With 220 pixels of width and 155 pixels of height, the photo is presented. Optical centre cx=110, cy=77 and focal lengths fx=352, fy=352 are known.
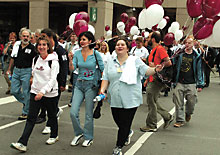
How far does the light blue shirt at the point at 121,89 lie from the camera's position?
16.8 feet

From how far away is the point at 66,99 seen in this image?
33.4 ft

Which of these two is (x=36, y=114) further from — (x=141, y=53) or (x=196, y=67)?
(x=141, y=53)

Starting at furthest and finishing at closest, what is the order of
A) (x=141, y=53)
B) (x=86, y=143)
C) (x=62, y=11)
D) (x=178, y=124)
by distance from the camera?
1. (x=62, y=11)
2. (x=141, y=53)
3. (x=178, y=124)
4. (x=86, y=143)

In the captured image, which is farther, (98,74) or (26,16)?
(26,16)

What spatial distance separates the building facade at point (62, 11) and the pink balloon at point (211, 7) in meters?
17.4

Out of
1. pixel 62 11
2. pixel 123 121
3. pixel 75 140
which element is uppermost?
pixel 62 11

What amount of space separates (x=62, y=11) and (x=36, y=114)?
83.0 feet

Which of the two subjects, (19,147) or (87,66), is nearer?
(19,147)

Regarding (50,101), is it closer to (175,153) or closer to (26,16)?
(175,153)

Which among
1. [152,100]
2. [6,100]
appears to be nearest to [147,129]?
[152,100]

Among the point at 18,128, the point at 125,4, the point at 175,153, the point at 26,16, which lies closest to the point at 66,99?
the point at 18,128

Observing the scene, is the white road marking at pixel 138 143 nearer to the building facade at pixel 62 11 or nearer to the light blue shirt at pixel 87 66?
the light blue shirt at pixel 87 66

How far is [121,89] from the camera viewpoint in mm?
5133

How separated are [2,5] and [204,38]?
2710cm
